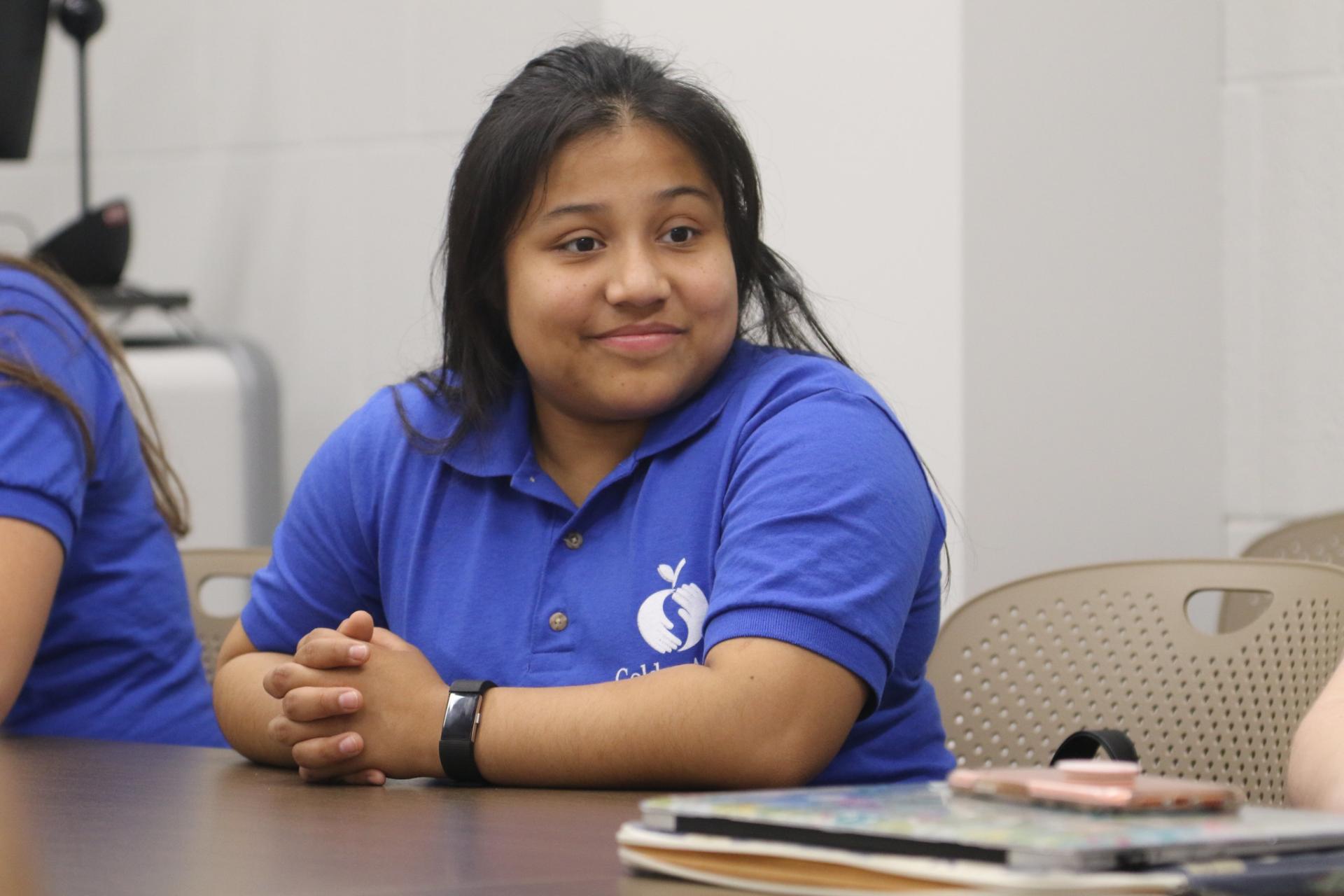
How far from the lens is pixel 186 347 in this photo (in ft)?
9.89

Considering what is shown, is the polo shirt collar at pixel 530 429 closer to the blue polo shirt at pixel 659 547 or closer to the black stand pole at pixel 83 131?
the blue polo shirt at pixel 659 547

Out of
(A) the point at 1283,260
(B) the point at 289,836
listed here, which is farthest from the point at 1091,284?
(B) the point at 289,836

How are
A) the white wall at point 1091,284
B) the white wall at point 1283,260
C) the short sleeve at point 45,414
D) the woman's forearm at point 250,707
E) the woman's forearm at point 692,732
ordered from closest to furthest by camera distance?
1. the woman's forearm at point 692,732
2. the woman's forearm at point 250,707
3. the short sleeve at point 45,414
4. the white wall at point 1091,284
5. the white wall at point 1283,260

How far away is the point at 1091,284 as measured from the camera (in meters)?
2.14

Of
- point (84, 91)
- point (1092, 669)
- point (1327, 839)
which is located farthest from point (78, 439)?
Result: point (84, 91)

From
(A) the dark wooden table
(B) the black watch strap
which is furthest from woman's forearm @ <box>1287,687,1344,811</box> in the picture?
(A) the dark wooden table

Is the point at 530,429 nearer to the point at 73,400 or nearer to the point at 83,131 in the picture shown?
the point at 73,400

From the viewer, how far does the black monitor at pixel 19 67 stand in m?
2.76

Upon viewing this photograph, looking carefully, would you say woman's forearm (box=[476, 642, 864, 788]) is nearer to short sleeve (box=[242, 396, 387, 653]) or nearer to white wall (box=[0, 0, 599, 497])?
short sleeve (box=[242, 396, 387, 653])

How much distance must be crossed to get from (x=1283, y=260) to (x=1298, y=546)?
590 mm

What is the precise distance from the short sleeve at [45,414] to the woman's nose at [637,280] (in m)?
0.55

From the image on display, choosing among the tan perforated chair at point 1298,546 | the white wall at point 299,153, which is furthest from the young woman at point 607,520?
the white wall at point 299,153

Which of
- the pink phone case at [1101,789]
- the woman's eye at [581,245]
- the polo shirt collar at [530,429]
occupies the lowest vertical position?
the pink phone case at [1101,789]

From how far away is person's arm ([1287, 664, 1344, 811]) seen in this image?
3.24ft
